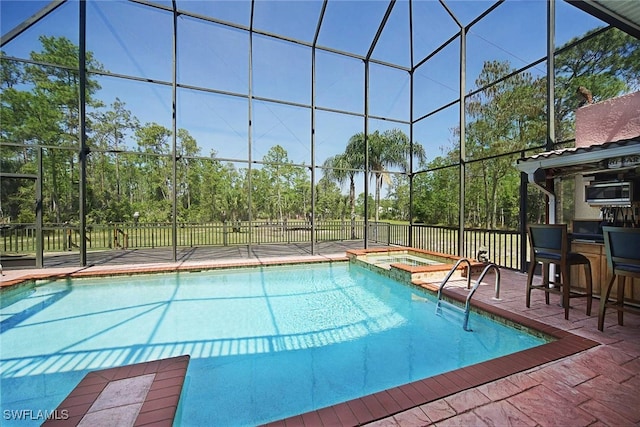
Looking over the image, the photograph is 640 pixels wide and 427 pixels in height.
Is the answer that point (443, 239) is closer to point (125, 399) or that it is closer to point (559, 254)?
point (559, 254)

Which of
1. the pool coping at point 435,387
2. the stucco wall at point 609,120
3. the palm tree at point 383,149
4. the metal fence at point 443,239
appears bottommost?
the pool coping at point 435,387

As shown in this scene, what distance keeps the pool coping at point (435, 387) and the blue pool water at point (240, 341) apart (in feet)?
1.30

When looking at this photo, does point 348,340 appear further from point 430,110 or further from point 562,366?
point 430,110

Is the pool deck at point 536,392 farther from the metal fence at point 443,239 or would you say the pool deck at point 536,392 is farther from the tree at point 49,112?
the tree at point 49,112

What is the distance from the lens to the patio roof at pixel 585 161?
2.94m

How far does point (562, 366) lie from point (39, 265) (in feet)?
27.7

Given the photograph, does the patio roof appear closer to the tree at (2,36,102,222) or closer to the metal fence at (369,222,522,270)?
the metal fence at (369,222,522,270)

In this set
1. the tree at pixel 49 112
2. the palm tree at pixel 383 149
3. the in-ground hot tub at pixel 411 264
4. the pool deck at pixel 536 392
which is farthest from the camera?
the palm tree at pixel 383 149

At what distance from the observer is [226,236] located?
905cm

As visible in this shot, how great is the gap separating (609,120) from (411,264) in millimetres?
Answer: 4110

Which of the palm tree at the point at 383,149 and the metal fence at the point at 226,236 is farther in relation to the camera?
the palm tree at the point at 383,149

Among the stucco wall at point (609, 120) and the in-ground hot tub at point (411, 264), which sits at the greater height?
the stucco wall at point (609, 120)

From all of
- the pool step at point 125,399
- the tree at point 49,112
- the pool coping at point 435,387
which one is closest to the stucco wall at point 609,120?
the pool coping at point 435,387

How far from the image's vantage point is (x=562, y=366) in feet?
6.54
